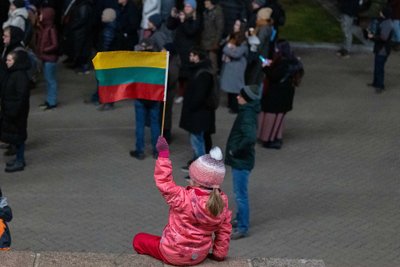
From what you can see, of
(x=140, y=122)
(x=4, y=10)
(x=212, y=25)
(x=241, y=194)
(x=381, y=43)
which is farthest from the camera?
(x=4, y=10)

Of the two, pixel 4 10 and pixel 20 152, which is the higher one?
pixel 4 10

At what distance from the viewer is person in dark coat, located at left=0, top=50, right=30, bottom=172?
36.3 feet

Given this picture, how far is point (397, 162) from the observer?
12.3 meters

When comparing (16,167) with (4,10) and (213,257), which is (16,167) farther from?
(213,257)

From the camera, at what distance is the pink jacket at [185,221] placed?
6.33 meters

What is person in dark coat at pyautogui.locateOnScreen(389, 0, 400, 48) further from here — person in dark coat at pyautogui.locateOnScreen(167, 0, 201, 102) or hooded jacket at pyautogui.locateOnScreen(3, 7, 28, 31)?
hooded jacket at pyautogui.locateOnScreen(3, 7, 28, 31)

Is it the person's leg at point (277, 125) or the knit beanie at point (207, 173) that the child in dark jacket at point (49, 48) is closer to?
the person's leg at point (277, 125)

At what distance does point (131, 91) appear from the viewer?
26.8 feet

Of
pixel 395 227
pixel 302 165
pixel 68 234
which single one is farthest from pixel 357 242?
pixel 68 234

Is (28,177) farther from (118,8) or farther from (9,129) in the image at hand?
(118,8)

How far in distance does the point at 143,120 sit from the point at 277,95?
6.25 feet

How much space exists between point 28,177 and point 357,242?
4184 millimetres

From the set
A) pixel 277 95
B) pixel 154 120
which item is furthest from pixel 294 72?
pixel 154 120

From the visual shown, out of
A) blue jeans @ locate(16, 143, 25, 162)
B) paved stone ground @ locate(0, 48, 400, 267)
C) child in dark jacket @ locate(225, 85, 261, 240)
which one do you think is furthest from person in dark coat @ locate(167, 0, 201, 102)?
child in dark jacket @ locate(225, 85, 261, 240)
